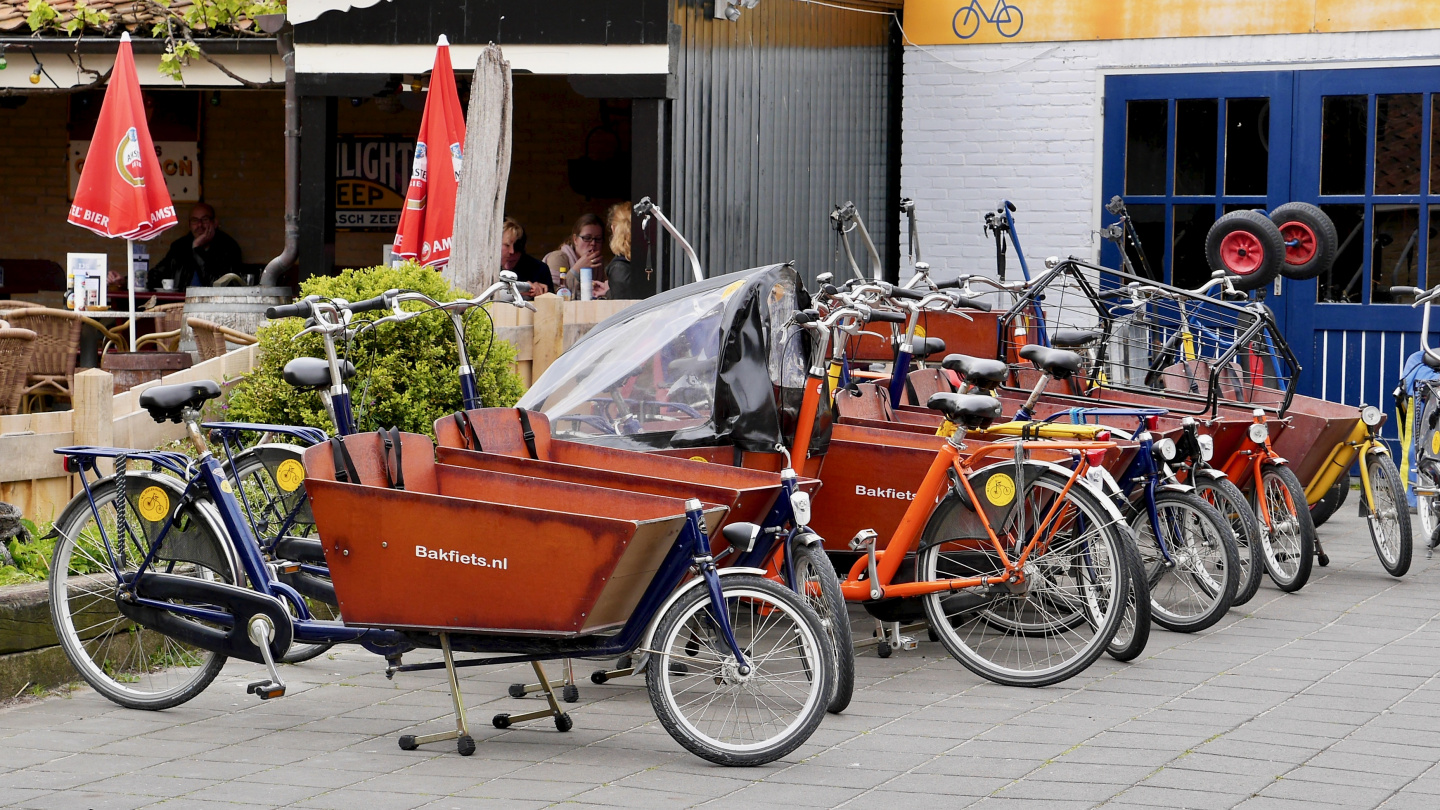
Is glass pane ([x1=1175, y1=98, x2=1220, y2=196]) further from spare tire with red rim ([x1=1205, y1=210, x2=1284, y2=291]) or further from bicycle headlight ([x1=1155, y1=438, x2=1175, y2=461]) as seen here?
bicycle headlight ([x1=1155, y1=438, x2=1175, y2=461])

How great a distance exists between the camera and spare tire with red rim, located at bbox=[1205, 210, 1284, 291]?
28.8 ft

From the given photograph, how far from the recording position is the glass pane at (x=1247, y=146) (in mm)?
11492

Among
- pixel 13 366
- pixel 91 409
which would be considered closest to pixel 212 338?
pixel 13 366

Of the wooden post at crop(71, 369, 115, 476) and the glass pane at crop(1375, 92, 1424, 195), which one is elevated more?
the glass pane at crop(1375, 92, 1424, 195)

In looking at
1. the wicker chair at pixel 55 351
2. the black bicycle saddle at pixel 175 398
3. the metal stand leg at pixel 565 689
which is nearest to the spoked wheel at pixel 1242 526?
the metal stand leg at pixel 565 689

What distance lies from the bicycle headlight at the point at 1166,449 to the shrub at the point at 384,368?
2.87 meters

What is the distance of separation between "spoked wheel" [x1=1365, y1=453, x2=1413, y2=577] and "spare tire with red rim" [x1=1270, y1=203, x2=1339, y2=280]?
1.73 meters

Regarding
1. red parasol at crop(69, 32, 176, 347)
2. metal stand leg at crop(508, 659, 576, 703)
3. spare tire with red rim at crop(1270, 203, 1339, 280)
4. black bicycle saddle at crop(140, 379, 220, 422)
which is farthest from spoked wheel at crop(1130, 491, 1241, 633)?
red parasol at crop(69, 32, 176, 347)

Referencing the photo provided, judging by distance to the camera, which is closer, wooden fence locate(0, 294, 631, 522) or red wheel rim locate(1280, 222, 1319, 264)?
wooden fence locate(0, 294, 631, 522)

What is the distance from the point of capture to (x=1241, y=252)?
8.89 meters

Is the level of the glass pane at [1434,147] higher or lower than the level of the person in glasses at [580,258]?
higher

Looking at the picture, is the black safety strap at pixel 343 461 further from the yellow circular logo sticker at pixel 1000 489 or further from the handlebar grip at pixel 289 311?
the yellow circular logo sticker at pixel 1000 489

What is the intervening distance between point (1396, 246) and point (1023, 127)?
271cm

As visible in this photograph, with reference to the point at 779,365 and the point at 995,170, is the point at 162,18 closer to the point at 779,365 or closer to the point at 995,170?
the point at 995,170
